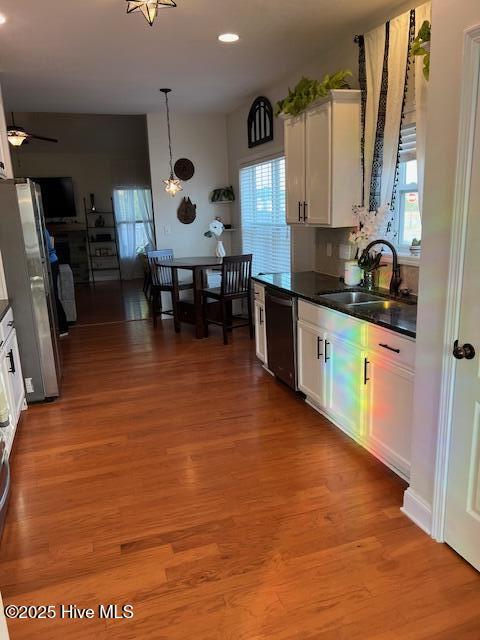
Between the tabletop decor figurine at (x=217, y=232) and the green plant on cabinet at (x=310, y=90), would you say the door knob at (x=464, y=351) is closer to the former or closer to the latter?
the green plant on cabinet at (x=310, y=90)

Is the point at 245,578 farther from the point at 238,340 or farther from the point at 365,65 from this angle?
the point at 238,340

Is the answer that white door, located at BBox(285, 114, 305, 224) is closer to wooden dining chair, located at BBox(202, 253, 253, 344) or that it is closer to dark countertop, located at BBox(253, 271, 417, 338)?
dark countertop, located at BBox(253, 271, 417, 338)

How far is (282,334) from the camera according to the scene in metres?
3.71

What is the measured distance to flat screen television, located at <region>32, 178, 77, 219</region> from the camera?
10.2 meters

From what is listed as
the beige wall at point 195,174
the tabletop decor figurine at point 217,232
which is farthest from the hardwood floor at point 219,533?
the beige wall at point 195,174

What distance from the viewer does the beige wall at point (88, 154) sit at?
9.35 meters

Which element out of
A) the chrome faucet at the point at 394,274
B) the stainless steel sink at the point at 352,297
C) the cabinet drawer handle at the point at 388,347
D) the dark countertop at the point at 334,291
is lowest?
the cabinet drawer handle at the point at 388,347

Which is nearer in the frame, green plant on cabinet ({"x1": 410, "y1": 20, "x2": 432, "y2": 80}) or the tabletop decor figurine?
green plant on cabinet ({"x1": 410, "y1": 20, "x2": 432, "y2": 80})

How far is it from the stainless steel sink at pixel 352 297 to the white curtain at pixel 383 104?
63 centimetres

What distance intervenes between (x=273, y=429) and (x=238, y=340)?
2.25m

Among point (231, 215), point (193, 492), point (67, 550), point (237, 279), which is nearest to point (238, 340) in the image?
point (237, 279)

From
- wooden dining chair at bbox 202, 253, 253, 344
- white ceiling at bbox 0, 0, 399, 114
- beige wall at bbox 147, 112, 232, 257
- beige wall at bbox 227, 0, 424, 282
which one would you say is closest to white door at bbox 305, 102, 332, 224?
A: beige wall at bbox 227, 0, 424, 282

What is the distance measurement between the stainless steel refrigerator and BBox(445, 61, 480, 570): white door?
300 centimetres

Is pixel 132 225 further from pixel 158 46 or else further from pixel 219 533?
pixel 219 533
